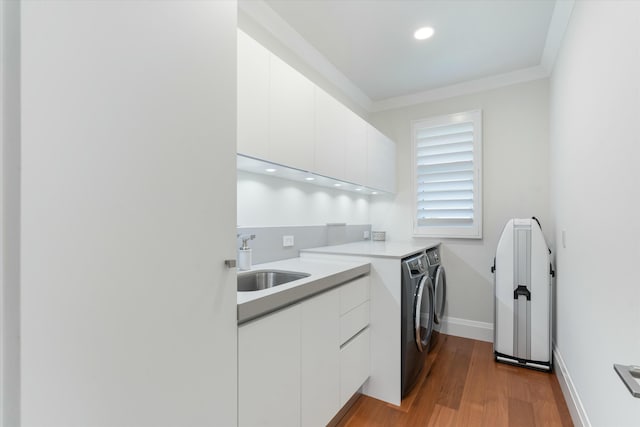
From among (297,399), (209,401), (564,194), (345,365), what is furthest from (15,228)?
(564,194)

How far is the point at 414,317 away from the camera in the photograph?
206 cm

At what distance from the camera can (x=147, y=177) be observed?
764 mm

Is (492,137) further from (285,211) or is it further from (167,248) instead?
(167,248)

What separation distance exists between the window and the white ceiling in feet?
1.44

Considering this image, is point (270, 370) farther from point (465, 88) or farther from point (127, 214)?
point (465, 88)

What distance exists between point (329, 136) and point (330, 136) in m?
0.01

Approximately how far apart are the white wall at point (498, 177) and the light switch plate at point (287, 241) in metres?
1.64

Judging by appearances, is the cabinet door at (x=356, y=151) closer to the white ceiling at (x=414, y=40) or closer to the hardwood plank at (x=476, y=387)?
the white ceiling at (x=414, y=40)

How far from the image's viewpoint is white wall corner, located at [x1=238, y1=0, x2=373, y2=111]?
1923mm

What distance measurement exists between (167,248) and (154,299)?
0.14 m

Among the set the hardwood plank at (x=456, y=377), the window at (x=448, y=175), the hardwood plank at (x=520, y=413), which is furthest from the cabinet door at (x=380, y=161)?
the hardwood plank at (x=520, y=413)

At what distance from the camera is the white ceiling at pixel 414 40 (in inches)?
77.8

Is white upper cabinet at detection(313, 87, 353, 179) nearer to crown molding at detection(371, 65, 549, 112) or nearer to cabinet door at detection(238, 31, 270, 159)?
cabinet door at detection(238, 31, 270, 159)

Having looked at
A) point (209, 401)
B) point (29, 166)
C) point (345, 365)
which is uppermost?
point (29, 166)
